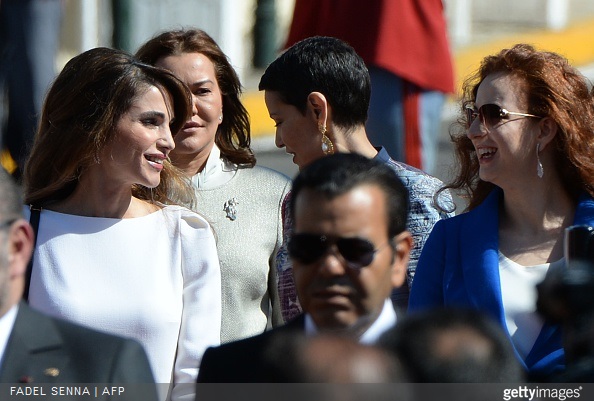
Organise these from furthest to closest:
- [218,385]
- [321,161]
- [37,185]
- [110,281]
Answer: [37,185] < [110,281] < [321,161] < [218,385]

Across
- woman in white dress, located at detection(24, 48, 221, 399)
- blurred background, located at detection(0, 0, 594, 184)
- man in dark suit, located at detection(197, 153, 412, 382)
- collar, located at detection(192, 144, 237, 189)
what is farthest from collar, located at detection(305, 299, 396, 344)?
blurred background, located at detection(0, 0, 594, 184)

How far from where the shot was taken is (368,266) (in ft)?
8.77

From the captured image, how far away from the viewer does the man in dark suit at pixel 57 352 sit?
8.86ft

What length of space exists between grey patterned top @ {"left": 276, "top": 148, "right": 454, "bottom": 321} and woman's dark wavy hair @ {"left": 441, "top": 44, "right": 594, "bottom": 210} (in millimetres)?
354

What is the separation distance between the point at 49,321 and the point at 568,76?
6.18 feet

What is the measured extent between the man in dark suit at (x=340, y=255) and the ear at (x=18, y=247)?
426mm

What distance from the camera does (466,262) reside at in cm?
368

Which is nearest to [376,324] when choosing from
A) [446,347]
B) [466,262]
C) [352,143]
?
[446,347]

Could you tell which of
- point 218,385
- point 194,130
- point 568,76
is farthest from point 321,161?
point 194,130

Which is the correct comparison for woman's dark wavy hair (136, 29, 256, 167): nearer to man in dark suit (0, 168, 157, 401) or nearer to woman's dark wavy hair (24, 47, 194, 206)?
woman's dark wavy hair (24, 47, 194, 206)

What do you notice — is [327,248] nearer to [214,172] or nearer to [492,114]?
[492,114]

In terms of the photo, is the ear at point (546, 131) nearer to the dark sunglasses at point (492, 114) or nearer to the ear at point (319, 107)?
the dark sunglasses at point (492, 114)

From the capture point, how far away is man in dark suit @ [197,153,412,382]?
2.60 m

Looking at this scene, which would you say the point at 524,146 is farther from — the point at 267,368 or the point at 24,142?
the point at 24,142
